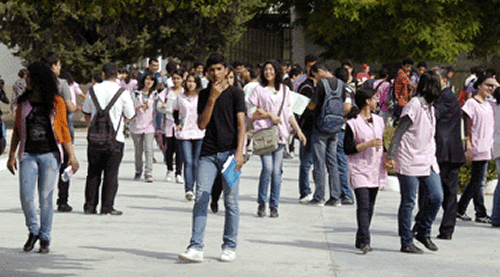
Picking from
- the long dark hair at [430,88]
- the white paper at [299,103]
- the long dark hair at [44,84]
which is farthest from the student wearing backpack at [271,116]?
the long dark hair at [44,84]

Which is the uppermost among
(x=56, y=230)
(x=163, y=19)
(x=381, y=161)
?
(x=163, y=19)

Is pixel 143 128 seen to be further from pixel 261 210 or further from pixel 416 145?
pixel 416 145

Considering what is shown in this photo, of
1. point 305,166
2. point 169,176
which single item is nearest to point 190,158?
point 305,166

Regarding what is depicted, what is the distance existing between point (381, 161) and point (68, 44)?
25497mm

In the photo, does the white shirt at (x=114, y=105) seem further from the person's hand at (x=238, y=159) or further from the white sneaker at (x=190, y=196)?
the person's hand at (x=238, y=159)

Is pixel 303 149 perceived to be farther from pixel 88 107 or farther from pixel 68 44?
pixel 68 44

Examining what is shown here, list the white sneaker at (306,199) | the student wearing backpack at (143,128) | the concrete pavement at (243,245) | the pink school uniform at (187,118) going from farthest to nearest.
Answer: the student wearing backpack at (143,128), the pink school uniform at (187,118), the white sneaker at (306,199), the concrete pavement at (243,245)

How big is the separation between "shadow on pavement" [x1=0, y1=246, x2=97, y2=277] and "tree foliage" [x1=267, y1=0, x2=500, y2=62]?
34.3 m

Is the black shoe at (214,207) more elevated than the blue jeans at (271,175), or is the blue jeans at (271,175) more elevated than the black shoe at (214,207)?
the blue jeans at (271,175)

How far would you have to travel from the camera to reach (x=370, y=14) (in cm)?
4397

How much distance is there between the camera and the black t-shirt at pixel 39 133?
8.87 meters

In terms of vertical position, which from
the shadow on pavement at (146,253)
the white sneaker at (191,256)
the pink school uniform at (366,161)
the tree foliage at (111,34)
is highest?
the tree foliage at (111,34)

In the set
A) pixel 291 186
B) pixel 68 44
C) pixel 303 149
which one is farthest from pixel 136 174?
pixel 68 44

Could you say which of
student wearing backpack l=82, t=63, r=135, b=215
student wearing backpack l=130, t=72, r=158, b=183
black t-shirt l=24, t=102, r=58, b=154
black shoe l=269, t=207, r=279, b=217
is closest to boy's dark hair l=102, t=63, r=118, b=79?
student wearing backpack l=82, t=63, r=135, b=215
